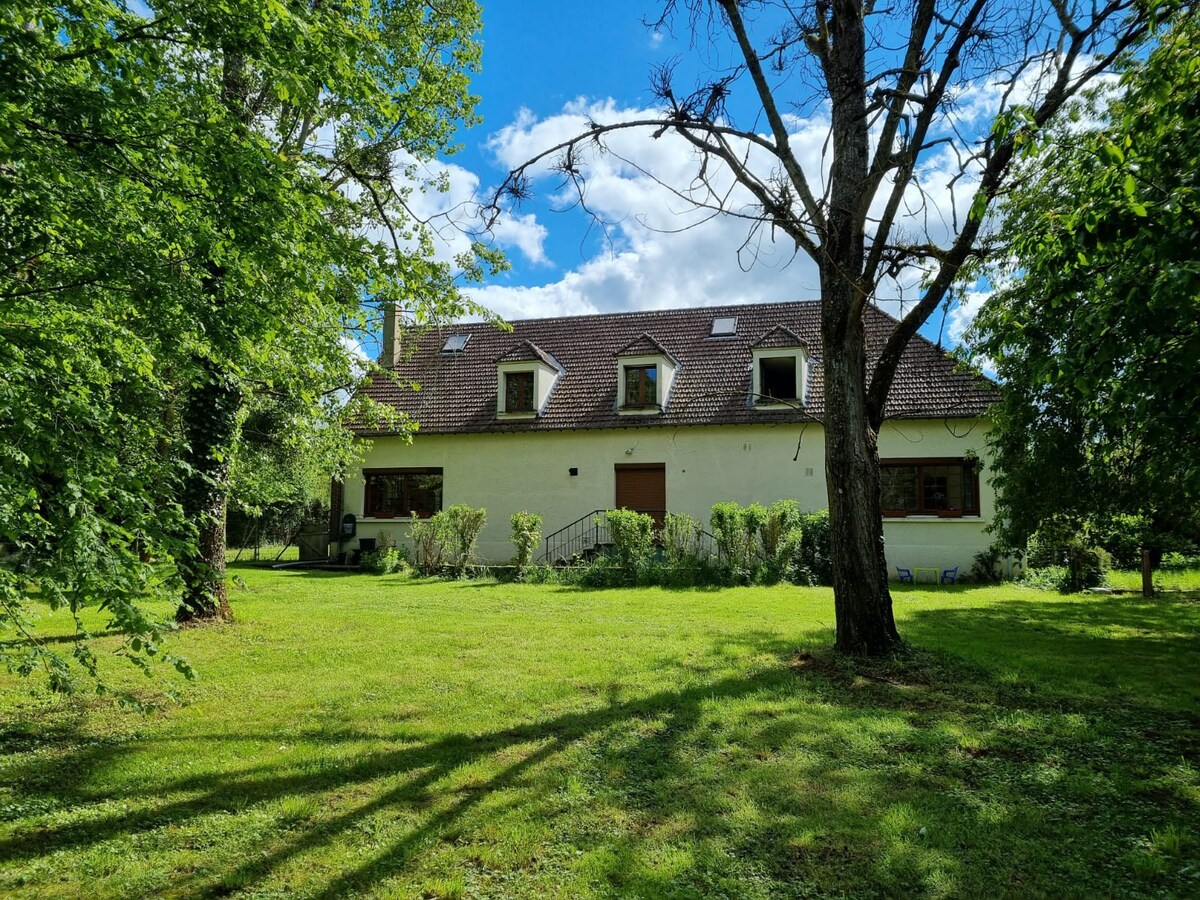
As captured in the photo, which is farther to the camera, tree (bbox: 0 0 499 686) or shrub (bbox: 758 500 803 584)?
shrub (bbox: 758 500 803 584)

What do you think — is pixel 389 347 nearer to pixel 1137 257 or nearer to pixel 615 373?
pixel 615 373

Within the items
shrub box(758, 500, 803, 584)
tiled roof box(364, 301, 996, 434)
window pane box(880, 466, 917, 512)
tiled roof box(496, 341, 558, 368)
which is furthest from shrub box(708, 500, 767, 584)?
tiled roof box(496, 341, 558, 368)

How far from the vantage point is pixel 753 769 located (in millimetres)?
4258

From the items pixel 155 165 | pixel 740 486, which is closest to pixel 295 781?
pixel 155 165

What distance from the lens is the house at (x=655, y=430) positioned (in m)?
17.2

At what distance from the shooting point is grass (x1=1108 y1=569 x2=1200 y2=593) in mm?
14805

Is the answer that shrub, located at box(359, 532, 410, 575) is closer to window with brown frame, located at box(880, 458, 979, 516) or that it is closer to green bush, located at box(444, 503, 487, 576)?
green bush, located at box(444, 503, 487, 576)

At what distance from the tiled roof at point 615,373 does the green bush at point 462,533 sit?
12.8 feet

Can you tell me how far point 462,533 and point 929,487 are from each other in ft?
38.3

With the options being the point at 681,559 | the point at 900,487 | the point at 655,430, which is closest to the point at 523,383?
the point at 655,430

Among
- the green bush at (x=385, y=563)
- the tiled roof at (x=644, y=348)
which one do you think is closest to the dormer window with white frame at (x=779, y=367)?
the tiled roof at (x=644, y=348)

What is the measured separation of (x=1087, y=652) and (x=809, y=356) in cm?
1200


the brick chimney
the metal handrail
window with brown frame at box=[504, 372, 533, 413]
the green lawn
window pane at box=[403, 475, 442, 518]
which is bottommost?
the green lawn

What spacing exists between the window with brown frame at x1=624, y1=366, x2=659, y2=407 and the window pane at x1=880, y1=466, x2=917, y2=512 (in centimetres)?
639
